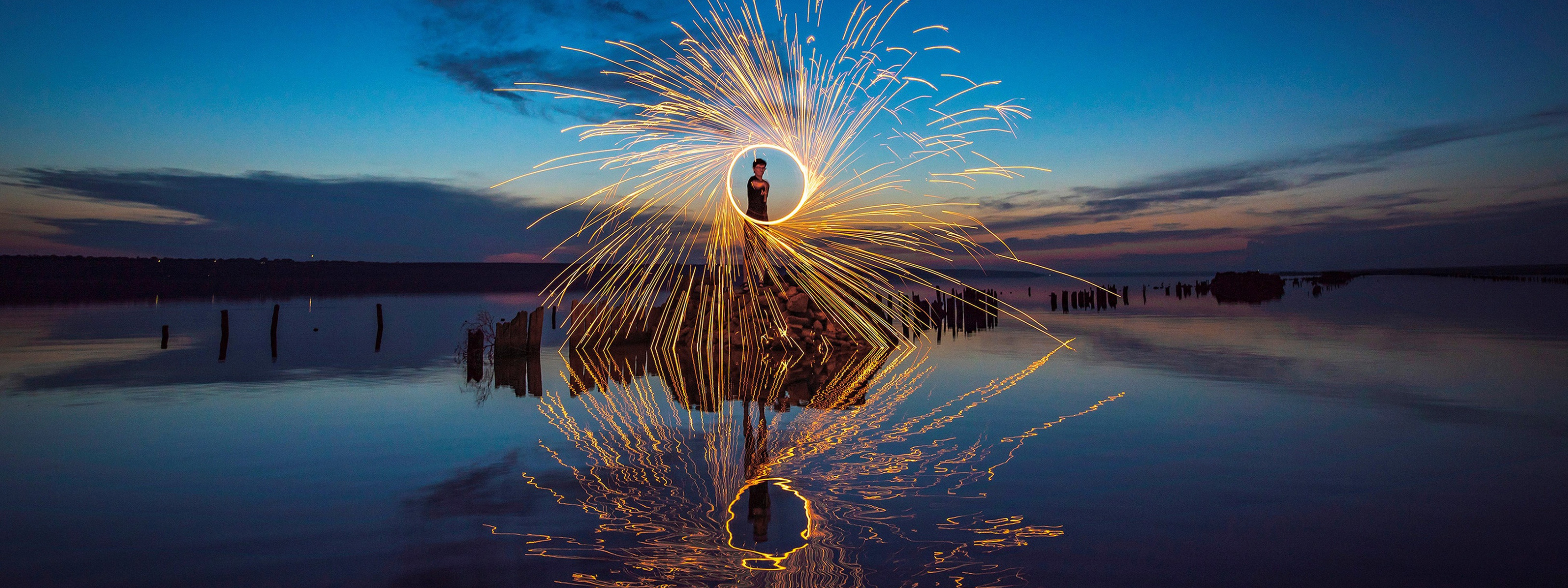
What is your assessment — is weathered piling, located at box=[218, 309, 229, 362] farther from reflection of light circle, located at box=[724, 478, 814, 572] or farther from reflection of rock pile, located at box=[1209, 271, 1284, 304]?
reflection of rock pile, located at box=[1209, 271, 1284, 304]

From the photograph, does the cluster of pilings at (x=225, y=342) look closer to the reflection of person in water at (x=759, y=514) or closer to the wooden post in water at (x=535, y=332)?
the wooden post in water at (x=535, y=332)

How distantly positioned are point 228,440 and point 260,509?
3.72 metres

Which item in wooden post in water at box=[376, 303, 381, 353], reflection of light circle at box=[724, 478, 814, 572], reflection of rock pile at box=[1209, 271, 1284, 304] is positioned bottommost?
reflection of light circle at box=[724, 478, 814, 572]

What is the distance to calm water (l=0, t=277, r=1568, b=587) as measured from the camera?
5.29m

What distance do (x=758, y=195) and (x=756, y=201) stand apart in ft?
0.38

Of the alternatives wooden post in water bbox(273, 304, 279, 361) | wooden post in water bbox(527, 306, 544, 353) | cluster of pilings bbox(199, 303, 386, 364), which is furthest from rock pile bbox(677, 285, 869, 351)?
wooden post in water bbox(273, 304, 279, 361)

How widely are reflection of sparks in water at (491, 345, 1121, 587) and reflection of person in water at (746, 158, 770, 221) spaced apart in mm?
3001

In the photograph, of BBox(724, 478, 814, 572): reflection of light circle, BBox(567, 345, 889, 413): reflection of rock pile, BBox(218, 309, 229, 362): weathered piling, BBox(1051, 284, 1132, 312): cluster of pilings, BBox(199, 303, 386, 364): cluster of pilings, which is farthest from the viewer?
BBox(1051, 284, 1132, 312): cluster of pilings

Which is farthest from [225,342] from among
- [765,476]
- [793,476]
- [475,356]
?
[793,476]

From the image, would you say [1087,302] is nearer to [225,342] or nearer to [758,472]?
[225,342]

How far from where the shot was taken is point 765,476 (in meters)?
7.40

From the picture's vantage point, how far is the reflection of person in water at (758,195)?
13.7 meters

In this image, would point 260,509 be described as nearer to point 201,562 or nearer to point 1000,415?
point 201,562

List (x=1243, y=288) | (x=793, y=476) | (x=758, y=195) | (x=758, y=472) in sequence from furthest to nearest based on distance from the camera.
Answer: (x=1243, y=288), (x=758, y=195), (x=758, y=472), (x=793, y=476)
